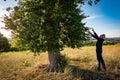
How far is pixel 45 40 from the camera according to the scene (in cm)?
1230

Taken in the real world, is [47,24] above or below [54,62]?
above

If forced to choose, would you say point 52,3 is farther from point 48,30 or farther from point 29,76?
point 29,76

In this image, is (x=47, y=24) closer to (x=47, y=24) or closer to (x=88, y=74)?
(x=47, y=24)

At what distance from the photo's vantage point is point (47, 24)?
487 inches

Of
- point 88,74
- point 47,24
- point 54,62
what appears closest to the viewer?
point 88,74

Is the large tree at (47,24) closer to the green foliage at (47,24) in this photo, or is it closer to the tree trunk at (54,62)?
the green foliage at (47,24)

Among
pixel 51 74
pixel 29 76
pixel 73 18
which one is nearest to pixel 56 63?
pixel 51 74

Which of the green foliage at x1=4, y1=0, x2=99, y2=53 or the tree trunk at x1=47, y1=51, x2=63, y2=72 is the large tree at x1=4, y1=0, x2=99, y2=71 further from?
the tree trunk at x1=47, y1=51, x2=63, y2=72

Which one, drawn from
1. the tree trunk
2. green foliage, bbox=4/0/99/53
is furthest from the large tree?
the tree trunk

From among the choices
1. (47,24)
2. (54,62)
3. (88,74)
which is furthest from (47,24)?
(88,74)

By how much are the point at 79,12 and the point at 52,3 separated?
177cm

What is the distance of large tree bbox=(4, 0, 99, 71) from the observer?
12.0m

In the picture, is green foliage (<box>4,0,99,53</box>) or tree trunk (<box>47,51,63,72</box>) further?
tree trunk (<box>47,51,63,72</box>)

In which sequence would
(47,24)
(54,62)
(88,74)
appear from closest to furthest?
(88,74), (47,24), (54,62)
